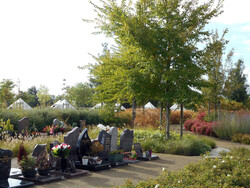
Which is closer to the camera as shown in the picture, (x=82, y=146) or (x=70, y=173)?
(x=70, y=173)

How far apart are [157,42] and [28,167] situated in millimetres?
8882

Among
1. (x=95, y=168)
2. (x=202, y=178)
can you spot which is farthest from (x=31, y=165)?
(x=202, y=178)

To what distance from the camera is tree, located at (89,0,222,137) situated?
1415 cm

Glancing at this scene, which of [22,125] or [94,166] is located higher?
[22,125]

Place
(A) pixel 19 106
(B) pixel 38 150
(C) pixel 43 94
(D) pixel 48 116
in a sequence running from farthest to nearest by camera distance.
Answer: (C) pixel 43 94
(A) pixel 19 106
(D) pixel 48 116
(B) pixel 38 150

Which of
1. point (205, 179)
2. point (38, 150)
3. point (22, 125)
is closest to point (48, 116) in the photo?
point (22, 125)

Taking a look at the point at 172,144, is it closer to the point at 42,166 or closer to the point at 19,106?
the point at 42,166

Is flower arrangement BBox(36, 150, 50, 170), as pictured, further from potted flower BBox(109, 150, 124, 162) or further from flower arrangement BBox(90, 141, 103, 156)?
potted flower BBox(109, 150, 124, 162)

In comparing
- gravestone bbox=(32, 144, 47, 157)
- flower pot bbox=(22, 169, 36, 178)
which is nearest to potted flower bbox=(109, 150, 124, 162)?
gravestone bbox=(32, 144, 47, 157)

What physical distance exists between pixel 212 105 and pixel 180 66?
1670 cm

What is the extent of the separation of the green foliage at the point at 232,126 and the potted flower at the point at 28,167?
46.9ft

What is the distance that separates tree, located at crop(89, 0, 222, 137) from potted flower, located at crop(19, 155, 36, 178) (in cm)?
685

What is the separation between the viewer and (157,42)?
14.5 meters

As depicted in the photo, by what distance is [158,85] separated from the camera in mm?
15430
